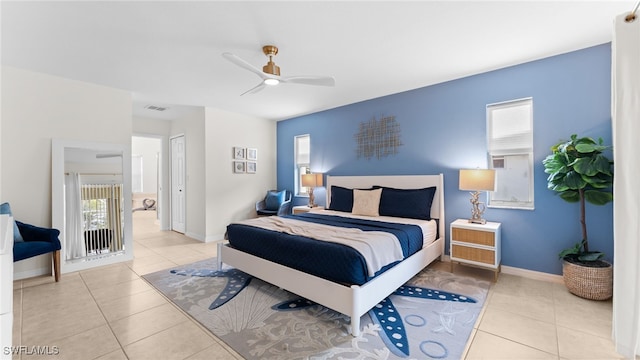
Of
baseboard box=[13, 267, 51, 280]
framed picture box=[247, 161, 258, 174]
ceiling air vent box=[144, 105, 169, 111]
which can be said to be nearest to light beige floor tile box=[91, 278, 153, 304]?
baseboard box=[13, 267, 51, 280]

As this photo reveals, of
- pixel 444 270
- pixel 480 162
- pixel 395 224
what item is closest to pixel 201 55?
pixel 395 224

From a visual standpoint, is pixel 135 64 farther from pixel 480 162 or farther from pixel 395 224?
pixel 480 162

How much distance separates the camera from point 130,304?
2521 millimetres

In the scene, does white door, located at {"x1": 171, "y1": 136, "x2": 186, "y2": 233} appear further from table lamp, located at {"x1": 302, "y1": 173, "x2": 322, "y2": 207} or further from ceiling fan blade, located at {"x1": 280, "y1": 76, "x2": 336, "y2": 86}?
ceiling fan blade, located at {"x1": 280, "y1": 76, "x2": 336, "y2": 86}

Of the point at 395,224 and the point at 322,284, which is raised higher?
the point at 395,224

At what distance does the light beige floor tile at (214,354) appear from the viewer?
1769mm

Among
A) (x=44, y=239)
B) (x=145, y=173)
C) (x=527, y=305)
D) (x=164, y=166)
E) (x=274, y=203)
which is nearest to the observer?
(x=527, y=305)

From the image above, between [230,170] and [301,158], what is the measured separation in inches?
59.3

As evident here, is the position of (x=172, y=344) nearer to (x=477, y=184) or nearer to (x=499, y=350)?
(x=499, y=350)

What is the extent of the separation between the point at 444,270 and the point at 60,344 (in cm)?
381

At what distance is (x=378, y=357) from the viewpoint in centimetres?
177

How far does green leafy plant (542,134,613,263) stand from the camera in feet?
8.05

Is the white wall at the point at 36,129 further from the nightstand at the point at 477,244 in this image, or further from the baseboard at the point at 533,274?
the baseboard at the point at 533,274

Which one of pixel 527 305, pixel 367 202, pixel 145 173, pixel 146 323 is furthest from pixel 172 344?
pixel 145 173
